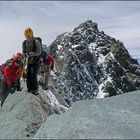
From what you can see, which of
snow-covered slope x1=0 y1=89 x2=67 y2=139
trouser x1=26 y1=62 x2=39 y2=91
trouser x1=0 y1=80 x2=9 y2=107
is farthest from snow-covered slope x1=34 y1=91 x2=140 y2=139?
trouser x1=0 y1=80 x2=9 y2=107

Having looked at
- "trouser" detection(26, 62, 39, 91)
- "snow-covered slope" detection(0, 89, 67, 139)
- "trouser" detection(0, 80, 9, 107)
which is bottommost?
"trouser" detection(0, 80, 9, 107)

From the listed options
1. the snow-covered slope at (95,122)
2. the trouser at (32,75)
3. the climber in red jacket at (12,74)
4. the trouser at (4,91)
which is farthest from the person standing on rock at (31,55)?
the snow-covered slope at (95,122)

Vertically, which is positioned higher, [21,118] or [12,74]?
[12,74]

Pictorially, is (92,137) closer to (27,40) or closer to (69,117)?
(69,117)

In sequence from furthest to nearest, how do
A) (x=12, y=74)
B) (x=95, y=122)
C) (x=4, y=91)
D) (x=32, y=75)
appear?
(x=4, y=91) < (x=12, y=74) < (x=32, y=75) < (x=95, y=122)

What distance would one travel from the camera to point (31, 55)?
55.3 feet

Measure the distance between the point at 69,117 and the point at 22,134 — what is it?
1.63 meters

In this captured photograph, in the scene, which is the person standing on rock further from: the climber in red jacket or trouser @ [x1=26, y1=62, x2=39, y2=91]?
the climber in red jacket

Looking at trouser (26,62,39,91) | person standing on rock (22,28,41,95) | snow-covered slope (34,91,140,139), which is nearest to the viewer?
snow-covered slope (34,91,140,139)

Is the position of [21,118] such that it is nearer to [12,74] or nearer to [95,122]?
[95,122]

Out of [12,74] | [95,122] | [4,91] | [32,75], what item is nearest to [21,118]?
[95,122]

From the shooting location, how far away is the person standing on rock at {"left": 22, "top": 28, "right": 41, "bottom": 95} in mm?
16750

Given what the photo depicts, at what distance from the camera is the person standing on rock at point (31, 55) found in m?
16.8

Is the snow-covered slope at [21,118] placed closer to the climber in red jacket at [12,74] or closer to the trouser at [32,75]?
the trouser at [32,75]
